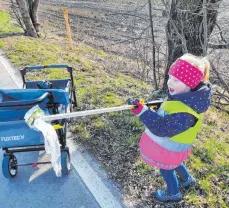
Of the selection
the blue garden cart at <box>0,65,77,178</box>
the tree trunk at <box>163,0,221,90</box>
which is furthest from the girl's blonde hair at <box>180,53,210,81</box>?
the tree trunk at <box>163,0,221,90</box>

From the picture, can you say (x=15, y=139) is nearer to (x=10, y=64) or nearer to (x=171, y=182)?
(x=171, y=182)

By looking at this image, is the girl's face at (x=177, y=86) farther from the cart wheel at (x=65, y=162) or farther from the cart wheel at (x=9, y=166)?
the cart wheel at (x=9, y=166)

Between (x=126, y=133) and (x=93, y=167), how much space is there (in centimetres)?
85

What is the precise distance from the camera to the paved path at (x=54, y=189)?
3330mm

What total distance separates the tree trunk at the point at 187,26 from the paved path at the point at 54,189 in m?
2.67

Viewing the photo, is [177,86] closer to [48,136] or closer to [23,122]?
[48,136]

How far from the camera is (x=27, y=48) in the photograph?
352 inches

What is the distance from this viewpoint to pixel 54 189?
3.53 m

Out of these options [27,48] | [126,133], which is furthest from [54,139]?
[27,48]

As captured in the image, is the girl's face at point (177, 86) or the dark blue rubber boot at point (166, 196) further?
the dark blue rubber boot at point (166, 196)

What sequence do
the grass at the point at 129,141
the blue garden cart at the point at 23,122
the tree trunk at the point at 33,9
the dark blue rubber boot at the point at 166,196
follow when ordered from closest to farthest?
1. the blue garden cart at the point at 23,122
2. the dark blue rubber boot at the point at 166,196
3. the grass at the point at 129,141
4. the tree trunk at the point at 33,9

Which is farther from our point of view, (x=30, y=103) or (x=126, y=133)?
(x=126, y=133)

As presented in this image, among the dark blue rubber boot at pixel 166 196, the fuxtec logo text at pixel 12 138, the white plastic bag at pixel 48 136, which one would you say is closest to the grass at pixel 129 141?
the dark blue rubber boot at pixel 166 196

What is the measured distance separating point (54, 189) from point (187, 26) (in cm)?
333
